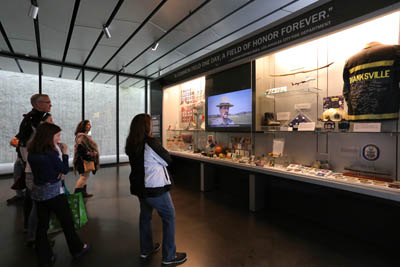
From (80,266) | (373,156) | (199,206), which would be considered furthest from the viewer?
(199,206)

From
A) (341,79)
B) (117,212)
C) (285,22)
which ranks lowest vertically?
(117,212)

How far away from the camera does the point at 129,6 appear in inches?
126

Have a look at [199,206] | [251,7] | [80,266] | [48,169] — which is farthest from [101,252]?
[251,7]

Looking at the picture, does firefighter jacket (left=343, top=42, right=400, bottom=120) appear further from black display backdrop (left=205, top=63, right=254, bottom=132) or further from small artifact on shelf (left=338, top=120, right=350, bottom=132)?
black display backdrop (left=205, top=63, right=254, bottom=132)

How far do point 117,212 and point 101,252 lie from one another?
1.11 meters

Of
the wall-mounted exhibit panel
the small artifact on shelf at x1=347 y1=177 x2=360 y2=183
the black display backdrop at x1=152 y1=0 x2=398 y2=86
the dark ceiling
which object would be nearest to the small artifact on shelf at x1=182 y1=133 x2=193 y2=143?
the wall-mounted exhibit panel

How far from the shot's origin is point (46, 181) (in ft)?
5.67

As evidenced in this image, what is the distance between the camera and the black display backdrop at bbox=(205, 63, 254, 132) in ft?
11.1

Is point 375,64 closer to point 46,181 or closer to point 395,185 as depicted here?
point 395,185

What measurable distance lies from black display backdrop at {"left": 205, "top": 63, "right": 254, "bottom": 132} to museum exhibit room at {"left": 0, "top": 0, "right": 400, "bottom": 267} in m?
0.02

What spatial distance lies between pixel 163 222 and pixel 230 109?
2430mm

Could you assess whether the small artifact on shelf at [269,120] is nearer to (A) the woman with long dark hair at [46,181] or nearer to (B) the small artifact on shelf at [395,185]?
(B) the small artifact on shelf at [395,185]

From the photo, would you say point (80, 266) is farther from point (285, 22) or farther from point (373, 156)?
point (285, 22)

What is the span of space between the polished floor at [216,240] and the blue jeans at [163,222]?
0.52 ft
